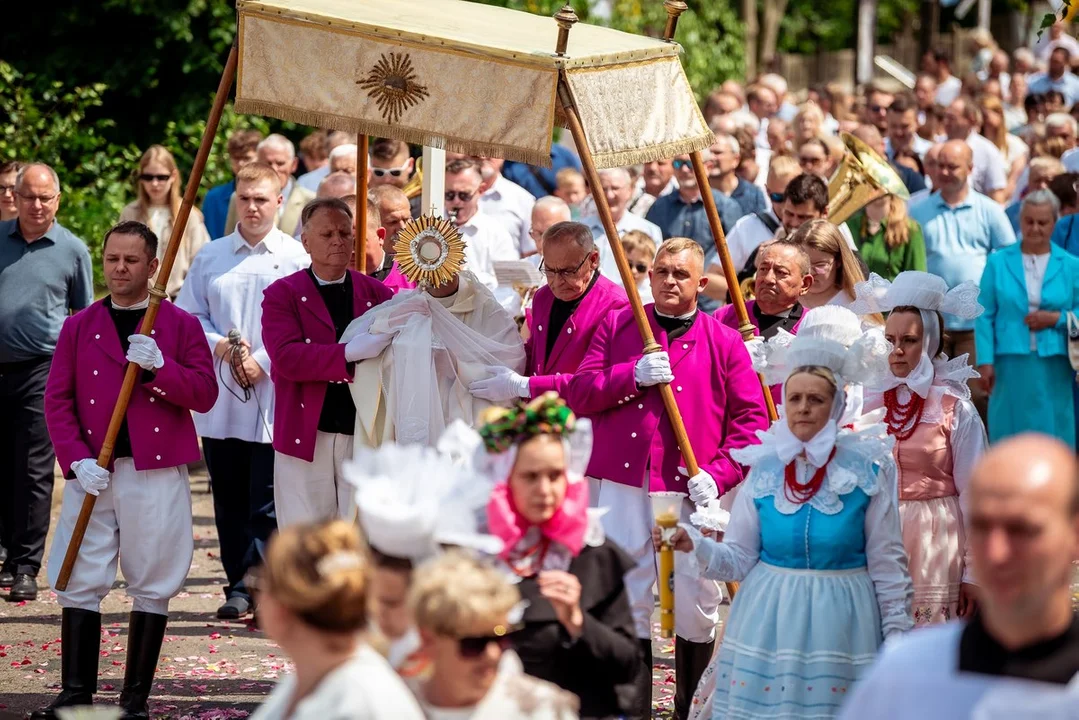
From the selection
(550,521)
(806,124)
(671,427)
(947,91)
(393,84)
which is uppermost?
(947,91)

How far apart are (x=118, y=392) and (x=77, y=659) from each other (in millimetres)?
1130

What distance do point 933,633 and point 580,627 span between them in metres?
1.42

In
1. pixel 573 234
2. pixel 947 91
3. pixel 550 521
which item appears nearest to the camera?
pixel 550 521

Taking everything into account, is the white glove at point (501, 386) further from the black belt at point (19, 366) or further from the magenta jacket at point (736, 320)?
the black belt at point (19, 366)

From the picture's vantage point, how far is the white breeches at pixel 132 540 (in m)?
7.20

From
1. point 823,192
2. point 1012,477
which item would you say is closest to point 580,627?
point 1012,477

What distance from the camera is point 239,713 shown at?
24.0ft

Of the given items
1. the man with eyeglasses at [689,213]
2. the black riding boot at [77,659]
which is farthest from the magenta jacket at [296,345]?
the man with eyeglasses at [689,213]

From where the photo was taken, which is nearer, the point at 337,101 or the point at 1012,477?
the point at 1012,477

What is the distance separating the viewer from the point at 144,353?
7.14m

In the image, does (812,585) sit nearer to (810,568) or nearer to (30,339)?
(810,568)

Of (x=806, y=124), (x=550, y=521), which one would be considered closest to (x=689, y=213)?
(x=806, y=124)

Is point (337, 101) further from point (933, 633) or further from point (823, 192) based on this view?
point (933, 633)

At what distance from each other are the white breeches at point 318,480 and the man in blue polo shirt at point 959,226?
17.1 ft
